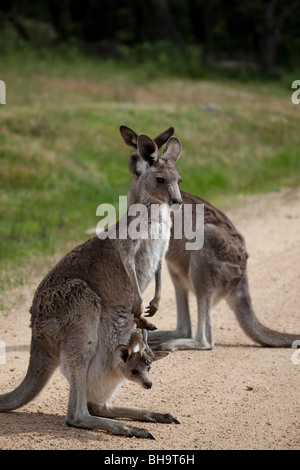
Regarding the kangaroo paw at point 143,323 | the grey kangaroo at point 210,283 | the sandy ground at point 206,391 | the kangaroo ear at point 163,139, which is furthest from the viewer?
the grey kangaroo at point 210,283

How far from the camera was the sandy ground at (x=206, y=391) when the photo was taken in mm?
4293

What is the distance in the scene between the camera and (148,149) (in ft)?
16.4

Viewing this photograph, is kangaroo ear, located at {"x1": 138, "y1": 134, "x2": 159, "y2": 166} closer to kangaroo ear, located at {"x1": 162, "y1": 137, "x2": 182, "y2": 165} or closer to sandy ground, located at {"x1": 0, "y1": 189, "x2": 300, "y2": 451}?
kangaroo ear, located at {"x1": 162, "y1": 137, "x2": 182, "y2": 165}

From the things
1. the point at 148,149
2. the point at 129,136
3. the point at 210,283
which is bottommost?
the point at 210,283

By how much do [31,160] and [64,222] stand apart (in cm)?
206

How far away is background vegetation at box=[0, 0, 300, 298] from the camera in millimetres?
10881

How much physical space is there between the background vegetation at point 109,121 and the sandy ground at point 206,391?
7.44ft

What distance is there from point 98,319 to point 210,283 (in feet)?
6.21

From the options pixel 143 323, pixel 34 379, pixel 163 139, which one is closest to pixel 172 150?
pixel 163 139

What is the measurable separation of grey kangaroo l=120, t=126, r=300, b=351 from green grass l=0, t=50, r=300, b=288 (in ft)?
7.45

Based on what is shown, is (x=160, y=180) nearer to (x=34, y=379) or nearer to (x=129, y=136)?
(x=34, y=379)

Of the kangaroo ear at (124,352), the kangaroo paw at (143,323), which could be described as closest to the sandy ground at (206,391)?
the kangaroo ear at (124,352)

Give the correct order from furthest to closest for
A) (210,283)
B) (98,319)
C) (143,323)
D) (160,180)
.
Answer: (210,283) < (160,180) < (143,323) < (98,319)

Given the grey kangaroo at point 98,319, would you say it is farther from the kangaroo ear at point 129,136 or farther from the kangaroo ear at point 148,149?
the kangaroo ear at point 129,136
